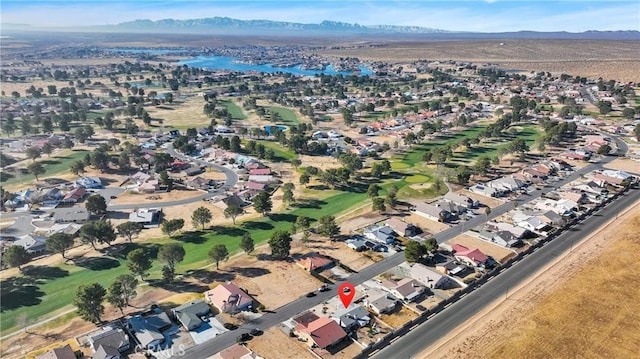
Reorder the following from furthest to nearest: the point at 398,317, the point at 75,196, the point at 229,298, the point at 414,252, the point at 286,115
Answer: the point at 286,115, the point at 75,196, the point at 414,252, the point at 229,298, the point at 398,317

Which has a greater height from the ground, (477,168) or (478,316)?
(477,168)

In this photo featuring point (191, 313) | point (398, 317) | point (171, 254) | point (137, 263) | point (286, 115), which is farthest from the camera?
point (286, 115)

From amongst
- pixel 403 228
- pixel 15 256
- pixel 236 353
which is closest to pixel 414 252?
pixel 403 228

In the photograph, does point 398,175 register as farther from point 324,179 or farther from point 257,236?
point 257,236

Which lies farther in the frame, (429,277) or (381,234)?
(381,234)

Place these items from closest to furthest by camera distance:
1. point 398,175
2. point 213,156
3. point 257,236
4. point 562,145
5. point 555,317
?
point 555,317, point 257,236, point 398,175, point 213,156, point 562,145

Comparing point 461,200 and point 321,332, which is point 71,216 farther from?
point 461,200

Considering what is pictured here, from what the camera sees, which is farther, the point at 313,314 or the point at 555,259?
the point at 555,259

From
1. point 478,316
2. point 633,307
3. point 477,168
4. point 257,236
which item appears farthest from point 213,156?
point 633,307
